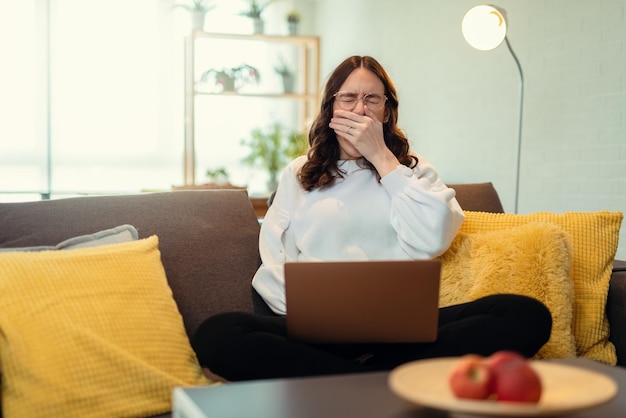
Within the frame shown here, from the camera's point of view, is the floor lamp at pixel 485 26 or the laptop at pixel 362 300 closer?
the laptop at pixel 362 300

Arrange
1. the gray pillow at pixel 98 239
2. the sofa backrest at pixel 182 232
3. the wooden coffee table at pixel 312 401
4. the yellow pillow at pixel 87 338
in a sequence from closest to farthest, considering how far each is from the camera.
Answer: the wooden coffee table at pixel 312 401 < the yellow pillow at pixel 87 338 < the gray pillow at pixel 98 239 < the sofa backrest at pixel 182 232

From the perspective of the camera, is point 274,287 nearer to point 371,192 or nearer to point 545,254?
point 371,192

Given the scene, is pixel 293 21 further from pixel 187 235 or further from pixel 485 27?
pixel 187 235

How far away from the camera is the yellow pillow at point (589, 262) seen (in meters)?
2.05

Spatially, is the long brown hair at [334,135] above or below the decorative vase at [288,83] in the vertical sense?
below

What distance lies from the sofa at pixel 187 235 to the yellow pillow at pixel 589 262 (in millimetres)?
48

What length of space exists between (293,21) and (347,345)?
198 inches

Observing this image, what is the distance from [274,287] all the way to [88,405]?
2.20 feet

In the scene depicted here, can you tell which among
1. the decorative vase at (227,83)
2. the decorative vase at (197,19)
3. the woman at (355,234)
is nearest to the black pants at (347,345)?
the woman at (355,234)

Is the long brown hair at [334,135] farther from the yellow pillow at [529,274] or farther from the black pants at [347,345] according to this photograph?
the black pants at [347,345]

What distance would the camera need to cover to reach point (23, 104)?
6.49 metres

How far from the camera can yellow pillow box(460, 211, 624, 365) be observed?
205 centimetres

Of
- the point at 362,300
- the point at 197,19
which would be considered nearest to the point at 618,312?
the point at 362,300

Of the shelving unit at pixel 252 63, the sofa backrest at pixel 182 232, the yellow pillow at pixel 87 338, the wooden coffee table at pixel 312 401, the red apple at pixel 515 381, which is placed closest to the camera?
the red apple at pixel 515 381
